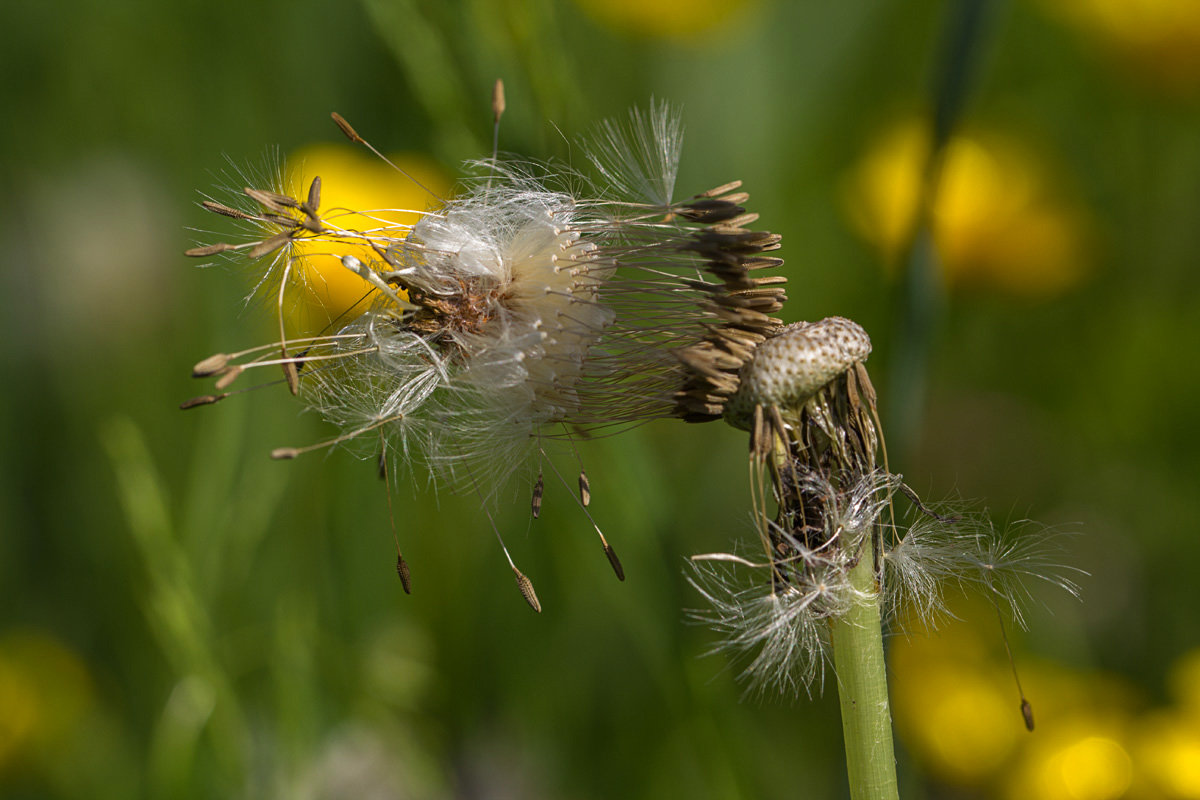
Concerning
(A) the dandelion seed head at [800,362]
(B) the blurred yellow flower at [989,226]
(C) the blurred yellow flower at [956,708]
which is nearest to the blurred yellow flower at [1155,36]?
(B) the blurred yellow flower at [989,226]

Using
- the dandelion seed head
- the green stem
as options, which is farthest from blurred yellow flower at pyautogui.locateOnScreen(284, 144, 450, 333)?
the green stem

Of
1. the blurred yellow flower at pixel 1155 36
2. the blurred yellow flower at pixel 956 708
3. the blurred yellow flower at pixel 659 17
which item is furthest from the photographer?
the blurred yellow flower at pixel 659 17

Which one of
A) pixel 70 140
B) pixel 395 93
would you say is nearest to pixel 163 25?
pixel 70 140

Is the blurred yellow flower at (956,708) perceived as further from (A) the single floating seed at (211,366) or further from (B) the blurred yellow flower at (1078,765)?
(A) the single floating seed at (211,366)

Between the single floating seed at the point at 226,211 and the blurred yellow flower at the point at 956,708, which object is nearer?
the single floating seed at the point at 226,211

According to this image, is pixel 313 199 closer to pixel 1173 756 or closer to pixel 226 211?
pixel 226 211

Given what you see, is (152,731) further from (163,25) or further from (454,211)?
(163,25)

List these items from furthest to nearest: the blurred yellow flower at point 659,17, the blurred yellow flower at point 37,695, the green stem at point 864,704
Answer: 1. the blurred yellow flower at point 659,17
2. the blurred yellow flower at point 37,695
3. the green stem at point 864,704
